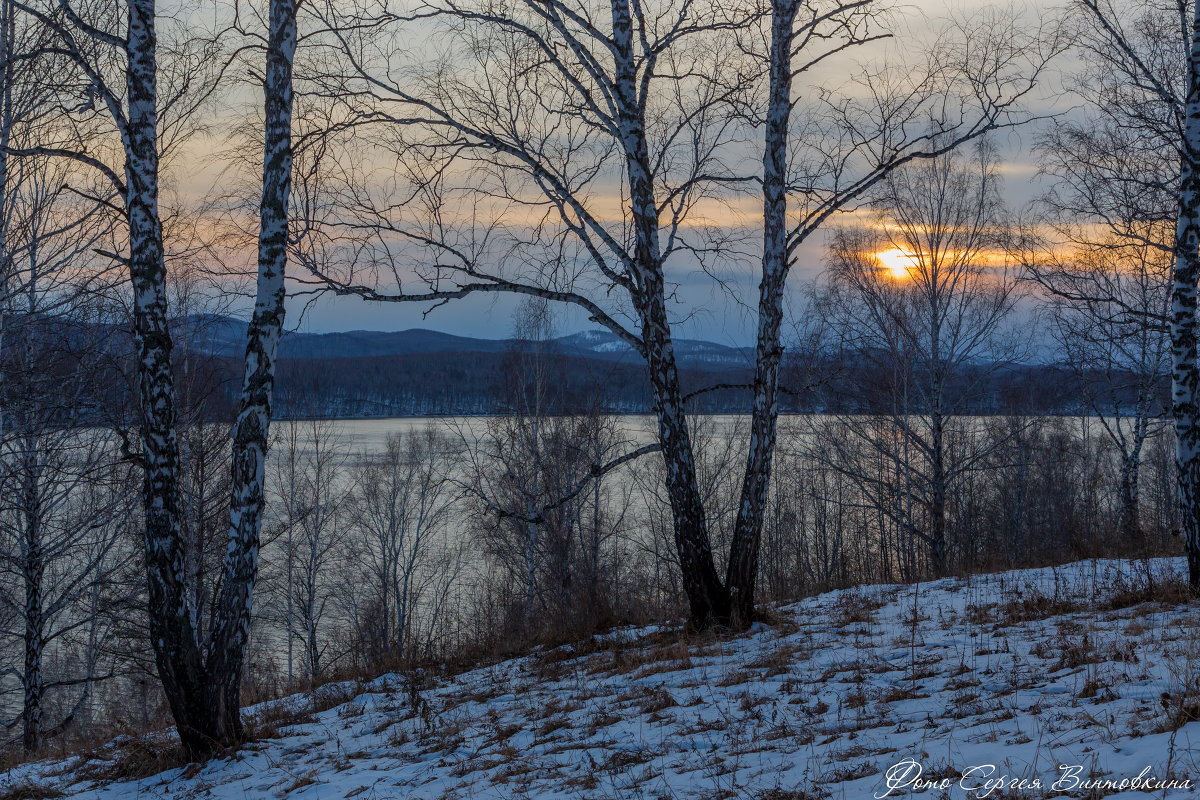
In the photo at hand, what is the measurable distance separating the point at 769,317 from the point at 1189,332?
391 cm

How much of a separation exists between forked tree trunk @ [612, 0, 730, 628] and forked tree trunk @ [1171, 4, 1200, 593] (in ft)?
14.8

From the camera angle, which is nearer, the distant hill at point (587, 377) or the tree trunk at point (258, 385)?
the tree trunk at point (258, 385)

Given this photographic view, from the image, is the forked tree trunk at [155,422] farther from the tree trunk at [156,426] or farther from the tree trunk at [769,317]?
the tree trunk at [769,317]

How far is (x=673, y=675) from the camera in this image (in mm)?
6504

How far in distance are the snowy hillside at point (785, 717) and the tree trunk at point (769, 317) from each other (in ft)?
2.38

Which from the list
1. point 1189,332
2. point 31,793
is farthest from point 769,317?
point 31,793

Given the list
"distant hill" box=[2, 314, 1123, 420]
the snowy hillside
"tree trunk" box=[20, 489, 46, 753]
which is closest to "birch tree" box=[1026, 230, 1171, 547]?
"distant hill" box=[2, 314, 1123, 420]

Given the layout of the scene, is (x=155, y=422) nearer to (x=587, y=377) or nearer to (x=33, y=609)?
(x=33, y=609)

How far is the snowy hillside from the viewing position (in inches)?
148

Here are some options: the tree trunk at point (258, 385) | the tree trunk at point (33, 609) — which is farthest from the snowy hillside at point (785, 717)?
the tree trunk at point (33, 609)

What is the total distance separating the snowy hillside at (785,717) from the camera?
12.3 ft

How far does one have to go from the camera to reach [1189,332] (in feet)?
24.5

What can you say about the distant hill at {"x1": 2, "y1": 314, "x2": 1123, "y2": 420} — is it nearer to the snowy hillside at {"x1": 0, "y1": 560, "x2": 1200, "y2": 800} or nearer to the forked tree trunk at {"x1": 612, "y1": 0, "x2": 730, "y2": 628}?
the forked tree trunk at {"x1": 612, "y1": 0, "x2": 730, "y2": 628}

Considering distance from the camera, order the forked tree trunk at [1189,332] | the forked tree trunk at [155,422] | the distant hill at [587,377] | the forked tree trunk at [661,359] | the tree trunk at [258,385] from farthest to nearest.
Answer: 1. the distant hill at [587,377]
2. the forked tree trunk at [661,359]
3. the forked tree trunk at [1189,332]
4. the tree trunk at [258,385]
5. the forked tree trunk at [155,422]
